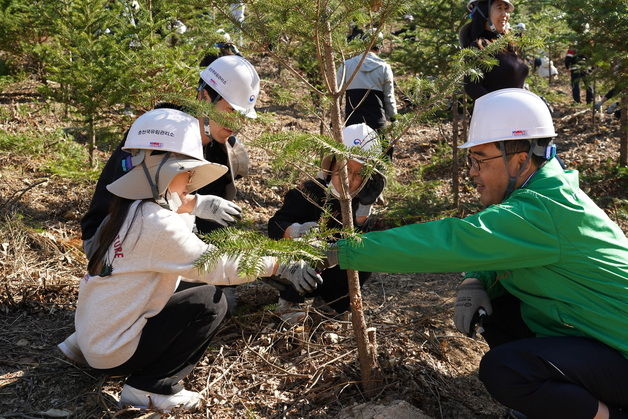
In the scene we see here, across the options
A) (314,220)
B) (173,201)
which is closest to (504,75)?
(314,220)

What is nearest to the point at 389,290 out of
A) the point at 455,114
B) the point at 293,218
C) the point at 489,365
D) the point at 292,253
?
the point at 293,218

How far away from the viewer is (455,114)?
6715mm

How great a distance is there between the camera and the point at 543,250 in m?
2.29

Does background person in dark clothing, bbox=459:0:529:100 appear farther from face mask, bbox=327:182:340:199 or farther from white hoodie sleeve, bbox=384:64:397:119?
face mask, bbox=327:182:340:199

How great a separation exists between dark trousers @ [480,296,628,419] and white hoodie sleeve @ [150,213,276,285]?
111 cm

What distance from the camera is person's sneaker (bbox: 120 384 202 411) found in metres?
2.69

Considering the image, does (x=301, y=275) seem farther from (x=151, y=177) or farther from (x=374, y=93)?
(x=374, y=93)

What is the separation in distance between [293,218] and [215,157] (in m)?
0.66

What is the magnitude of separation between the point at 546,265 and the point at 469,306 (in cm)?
50

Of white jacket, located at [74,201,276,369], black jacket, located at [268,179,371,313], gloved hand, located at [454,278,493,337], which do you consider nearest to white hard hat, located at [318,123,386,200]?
black jacket, located at [268,179,371,313]

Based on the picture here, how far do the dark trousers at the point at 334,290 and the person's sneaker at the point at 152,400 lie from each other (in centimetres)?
91

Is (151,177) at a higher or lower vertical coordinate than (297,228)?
higher

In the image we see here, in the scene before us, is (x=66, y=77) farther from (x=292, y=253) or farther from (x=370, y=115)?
(x=292, y=253)

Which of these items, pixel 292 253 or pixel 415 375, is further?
pixel 415 375
